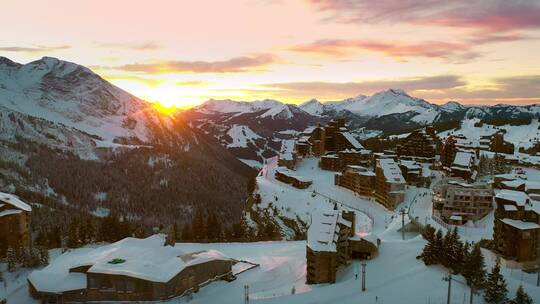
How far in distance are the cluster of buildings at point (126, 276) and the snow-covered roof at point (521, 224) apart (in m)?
31.0

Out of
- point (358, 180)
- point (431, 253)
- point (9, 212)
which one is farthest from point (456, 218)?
point (9, 212)

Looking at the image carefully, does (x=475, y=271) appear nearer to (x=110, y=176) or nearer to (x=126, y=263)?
(x=126, y=263)

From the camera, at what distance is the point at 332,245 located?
47.2 meters


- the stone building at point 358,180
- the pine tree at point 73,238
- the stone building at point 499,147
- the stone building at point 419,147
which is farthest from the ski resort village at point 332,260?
the stone building at point 499,147

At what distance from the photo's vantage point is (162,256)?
51.9 meters

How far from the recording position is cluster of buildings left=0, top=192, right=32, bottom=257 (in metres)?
61.3

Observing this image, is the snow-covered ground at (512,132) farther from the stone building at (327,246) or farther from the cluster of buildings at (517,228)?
the stone building at (327,246)

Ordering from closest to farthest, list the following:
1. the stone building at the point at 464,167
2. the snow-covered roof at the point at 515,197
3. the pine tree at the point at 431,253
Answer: the pine tree at the point at 431,253, the snow-covered roof at the point at 515,197, the stone building at the point at 464,167

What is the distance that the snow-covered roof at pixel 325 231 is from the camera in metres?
47.1

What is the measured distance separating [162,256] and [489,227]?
1719 inches

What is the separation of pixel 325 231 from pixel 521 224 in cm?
2031

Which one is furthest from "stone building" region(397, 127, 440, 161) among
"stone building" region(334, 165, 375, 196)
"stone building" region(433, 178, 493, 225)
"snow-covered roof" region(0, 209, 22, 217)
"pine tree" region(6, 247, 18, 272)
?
"pine tree" region(6, 247, 18, 272)

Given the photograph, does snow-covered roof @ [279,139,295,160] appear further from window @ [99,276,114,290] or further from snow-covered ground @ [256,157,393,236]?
window @ [99,276,114,290]

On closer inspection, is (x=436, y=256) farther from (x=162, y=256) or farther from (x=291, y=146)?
(x=291, y=146)
